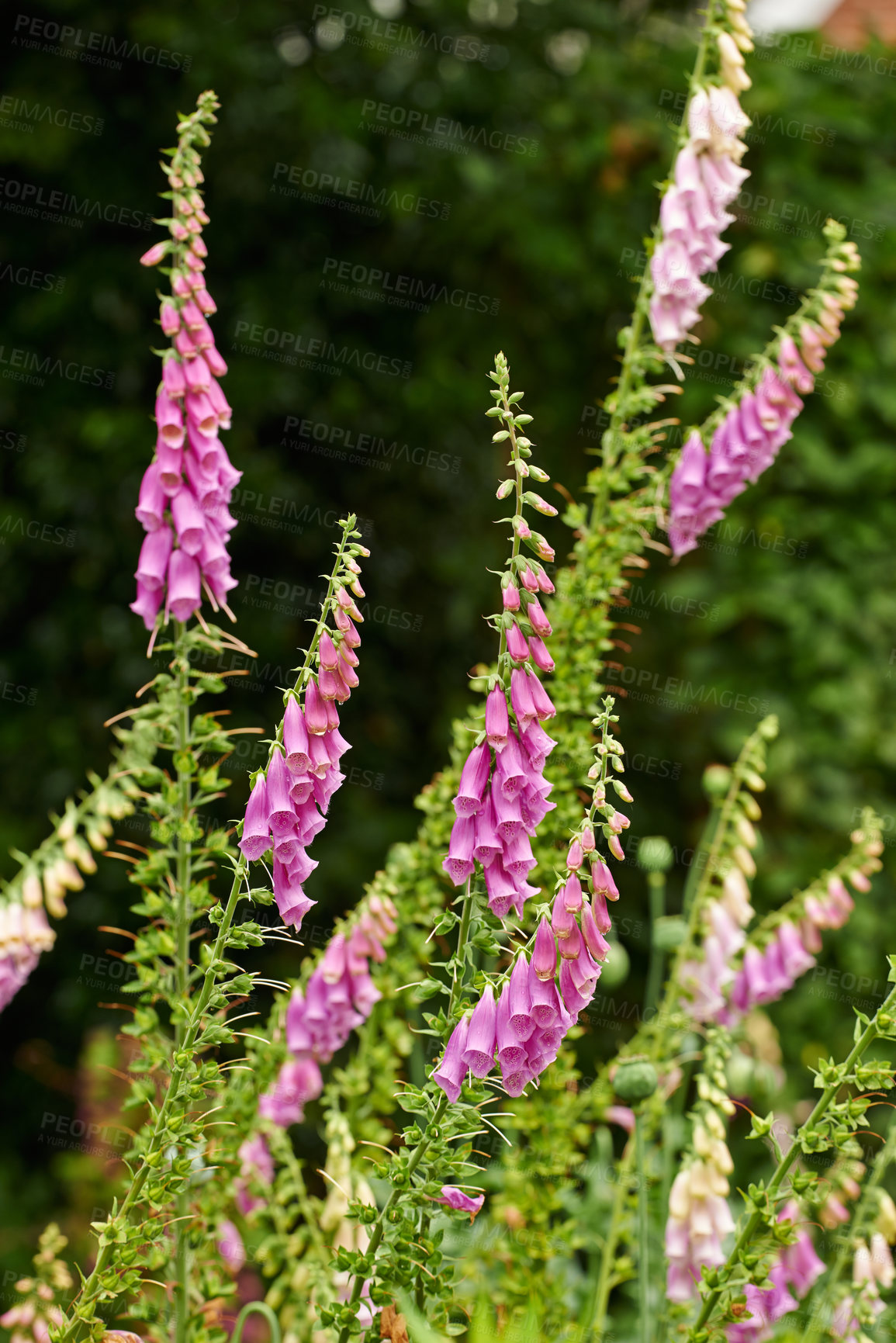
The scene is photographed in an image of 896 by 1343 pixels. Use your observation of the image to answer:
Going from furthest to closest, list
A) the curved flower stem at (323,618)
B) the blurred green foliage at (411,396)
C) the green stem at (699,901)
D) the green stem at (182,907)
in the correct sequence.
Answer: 1. the blurred green foliage at (411,396)
2. the green stem at (699,901)
3. the green stem at (182,907)
4. the curved flower stem at (323,618)

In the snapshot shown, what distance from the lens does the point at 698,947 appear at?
199 cm

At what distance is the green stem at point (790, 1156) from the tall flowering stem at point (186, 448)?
86 centimetres

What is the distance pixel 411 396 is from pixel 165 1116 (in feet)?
9.07

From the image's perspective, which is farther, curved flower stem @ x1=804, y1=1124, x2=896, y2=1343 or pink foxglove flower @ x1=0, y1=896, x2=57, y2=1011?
pink foxglove flower @ x1=0, y1=896, x2=57, y2=1011

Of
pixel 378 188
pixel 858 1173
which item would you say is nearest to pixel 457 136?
pixel 378 188

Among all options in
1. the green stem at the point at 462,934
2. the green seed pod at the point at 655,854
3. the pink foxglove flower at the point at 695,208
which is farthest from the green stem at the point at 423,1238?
the pink foxglove flower at the point at 695,208

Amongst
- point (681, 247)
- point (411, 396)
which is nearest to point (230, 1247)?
point (681, 247)

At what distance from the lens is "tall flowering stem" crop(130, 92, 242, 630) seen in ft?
4.88

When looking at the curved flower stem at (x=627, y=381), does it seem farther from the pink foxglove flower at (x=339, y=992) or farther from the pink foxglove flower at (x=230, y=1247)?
the pink foxglove flower at (x=230, y=1247)

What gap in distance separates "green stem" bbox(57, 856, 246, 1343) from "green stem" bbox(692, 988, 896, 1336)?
56 cm

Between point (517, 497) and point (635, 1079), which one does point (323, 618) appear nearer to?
point (517, 497)

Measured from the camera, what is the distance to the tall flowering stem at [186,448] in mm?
1486

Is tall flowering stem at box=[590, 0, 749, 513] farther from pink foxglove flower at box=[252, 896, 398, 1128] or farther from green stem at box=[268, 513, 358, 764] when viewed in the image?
green stem at box=[268, 513, 358, 764]

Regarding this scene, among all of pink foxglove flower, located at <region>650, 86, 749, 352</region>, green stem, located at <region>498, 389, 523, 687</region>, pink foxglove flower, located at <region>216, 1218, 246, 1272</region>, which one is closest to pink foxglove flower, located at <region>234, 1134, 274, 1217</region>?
pink foxglove flower, located at <region>216, 1218, 246, 1272</region>
